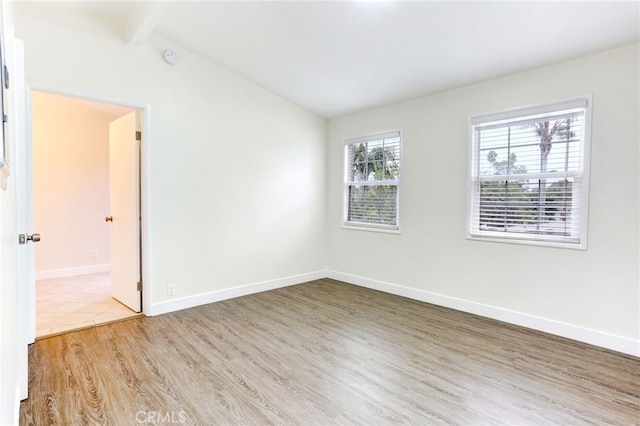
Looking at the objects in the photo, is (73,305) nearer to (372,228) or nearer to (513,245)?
(372,228)

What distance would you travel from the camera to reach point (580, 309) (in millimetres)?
2922

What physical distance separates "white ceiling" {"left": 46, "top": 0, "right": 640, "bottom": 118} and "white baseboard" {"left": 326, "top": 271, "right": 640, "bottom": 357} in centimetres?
227

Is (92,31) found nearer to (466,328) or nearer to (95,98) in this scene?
(95,98)

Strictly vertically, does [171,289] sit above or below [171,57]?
below

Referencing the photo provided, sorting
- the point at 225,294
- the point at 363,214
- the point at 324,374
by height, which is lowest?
the point at 324,374

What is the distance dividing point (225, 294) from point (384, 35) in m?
3.15

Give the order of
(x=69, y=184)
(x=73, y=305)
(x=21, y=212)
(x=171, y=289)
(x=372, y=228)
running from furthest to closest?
(x=69, y=184)
(x=372, y=228)
(x=73, y=305)
(x=171, y=289)
(x=21, y=212)

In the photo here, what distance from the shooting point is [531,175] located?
3164 mm

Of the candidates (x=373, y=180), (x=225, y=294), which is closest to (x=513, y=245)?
(x=373, y=180)

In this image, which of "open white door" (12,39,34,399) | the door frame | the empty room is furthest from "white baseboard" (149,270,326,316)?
"open white door" (12,39,34,399)

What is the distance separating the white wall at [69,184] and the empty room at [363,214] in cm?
37

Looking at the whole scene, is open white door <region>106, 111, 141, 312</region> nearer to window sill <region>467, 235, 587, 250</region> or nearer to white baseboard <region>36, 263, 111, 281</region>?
white baseboard <region>36, 263, 111, 281</region>

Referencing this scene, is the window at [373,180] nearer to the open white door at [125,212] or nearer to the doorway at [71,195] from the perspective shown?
the open white door at [125,212]

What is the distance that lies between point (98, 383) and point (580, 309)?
3718 mm
